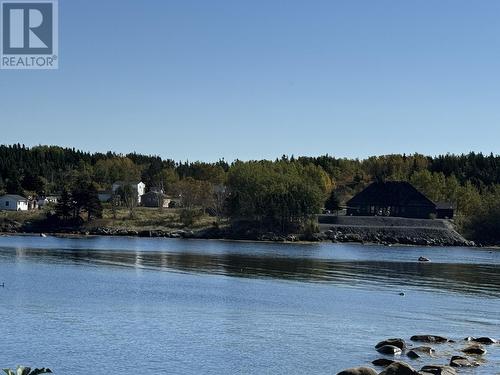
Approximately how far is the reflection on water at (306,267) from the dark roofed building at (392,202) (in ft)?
168


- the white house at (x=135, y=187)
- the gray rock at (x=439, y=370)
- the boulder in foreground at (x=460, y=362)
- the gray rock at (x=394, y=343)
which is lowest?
the boulder in foreground at (x=460, y=362)

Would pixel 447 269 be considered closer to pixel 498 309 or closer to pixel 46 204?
pixel 498 309

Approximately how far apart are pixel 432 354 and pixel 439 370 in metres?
4.65

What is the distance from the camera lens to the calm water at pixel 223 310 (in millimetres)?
33031

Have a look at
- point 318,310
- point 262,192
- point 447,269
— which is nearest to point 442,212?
point 262,192

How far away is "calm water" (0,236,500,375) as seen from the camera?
33.0 meters

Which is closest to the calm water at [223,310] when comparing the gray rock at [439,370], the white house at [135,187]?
the gray rock at [439,370]

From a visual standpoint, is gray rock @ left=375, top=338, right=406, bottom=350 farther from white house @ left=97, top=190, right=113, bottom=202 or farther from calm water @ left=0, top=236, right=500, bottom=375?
white house @ left=97, top=190, right=113, bottom=202

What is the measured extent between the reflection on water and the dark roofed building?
2011 inches

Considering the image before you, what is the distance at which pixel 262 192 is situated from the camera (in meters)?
130

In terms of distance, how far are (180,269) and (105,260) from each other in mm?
10919

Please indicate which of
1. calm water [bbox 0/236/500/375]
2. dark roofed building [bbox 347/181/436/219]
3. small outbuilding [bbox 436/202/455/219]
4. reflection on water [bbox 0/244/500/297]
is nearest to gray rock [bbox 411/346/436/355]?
calm water [bbox 0/236/500/375]

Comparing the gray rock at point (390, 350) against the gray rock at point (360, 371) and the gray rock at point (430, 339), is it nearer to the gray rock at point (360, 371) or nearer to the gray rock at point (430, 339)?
the gray rock at point (430, 339)

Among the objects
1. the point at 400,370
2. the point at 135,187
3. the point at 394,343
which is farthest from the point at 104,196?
the point at 400,370
